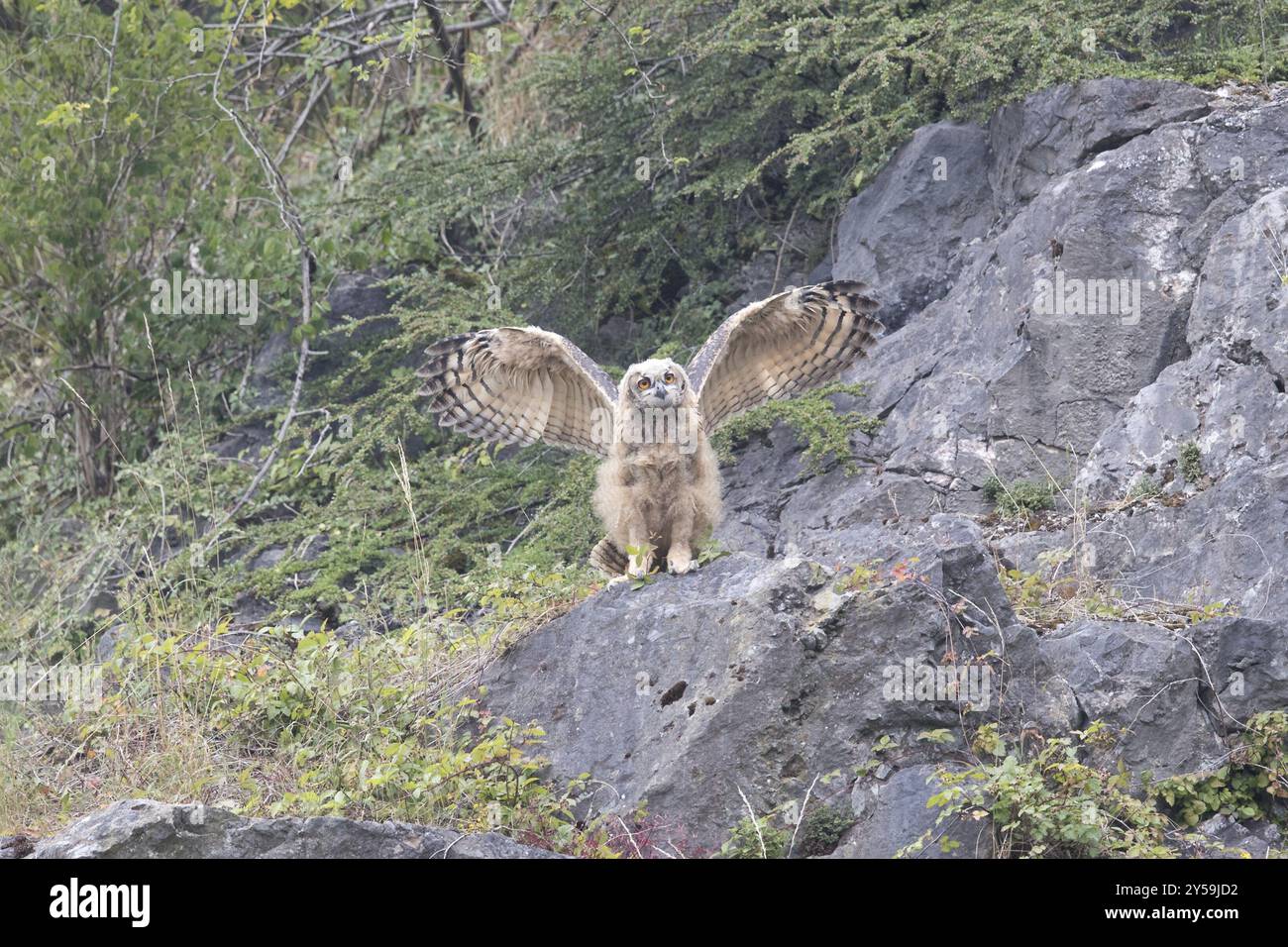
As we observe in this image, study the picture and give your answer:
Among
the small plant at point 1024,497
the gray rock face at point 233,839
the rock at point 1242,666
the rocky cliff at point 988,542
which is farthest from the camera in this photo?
the small plant at point 1024,497

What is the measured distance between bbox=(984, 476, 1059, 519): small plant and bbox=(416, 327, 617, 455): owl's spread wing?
2500 millimetres

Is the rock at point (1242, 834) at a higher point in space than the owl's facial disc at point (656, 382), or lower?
lower

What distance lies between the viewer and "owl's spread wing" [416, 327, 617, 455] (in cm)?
782

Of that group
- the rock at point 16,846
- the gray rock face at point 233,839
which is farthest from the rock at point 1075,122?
the rock at point 16,846

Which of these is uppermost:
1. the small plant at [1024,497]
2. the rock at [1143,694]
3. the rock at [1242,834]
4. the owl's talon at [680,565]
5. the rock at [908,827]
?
the small plant at [1024,497]

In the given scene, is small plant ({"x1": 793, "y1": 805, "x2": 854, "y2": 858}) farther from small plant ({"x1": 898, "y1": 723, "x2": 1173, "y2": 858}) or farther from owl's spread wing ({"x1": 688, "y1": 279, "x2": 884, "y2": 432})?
owl's spread wing ({"x1": 688, "y1": 279, "x2": 884, "y2": 432})

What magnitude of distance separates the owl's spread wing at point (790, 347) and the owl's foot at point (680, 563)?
1.01 m

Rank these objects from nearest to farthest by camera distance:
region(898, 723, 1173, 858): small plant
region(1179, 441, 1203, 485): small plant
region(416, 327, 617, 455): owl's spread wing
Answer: region(898, 723, 1173, 858): small plant
region(416, 327, 617, 455): owl's spread wing
region(1179, 441, 1203, 485): small plant

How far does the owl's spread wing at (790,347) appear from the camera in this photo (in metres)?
7.98

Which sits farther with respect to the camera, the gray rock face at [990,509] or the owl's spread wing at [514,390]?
the owl's spread wing at [514,390]

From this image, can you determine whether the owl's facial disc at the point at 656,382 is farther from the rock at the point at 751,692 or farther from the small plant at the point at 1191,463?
the small plant at the point at 1191,463

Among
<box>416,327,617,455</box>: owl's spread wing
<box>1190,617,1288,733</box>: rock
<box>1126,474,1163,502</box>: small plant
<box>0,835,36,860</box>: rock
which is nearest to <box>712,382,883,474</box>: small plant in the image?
<box>1126,474,1163,502</box>: small plant

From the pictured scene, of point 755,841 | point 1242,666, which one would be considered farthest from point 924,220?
point 755,841

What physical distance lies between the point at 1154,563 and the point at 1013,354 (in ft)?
7.15
